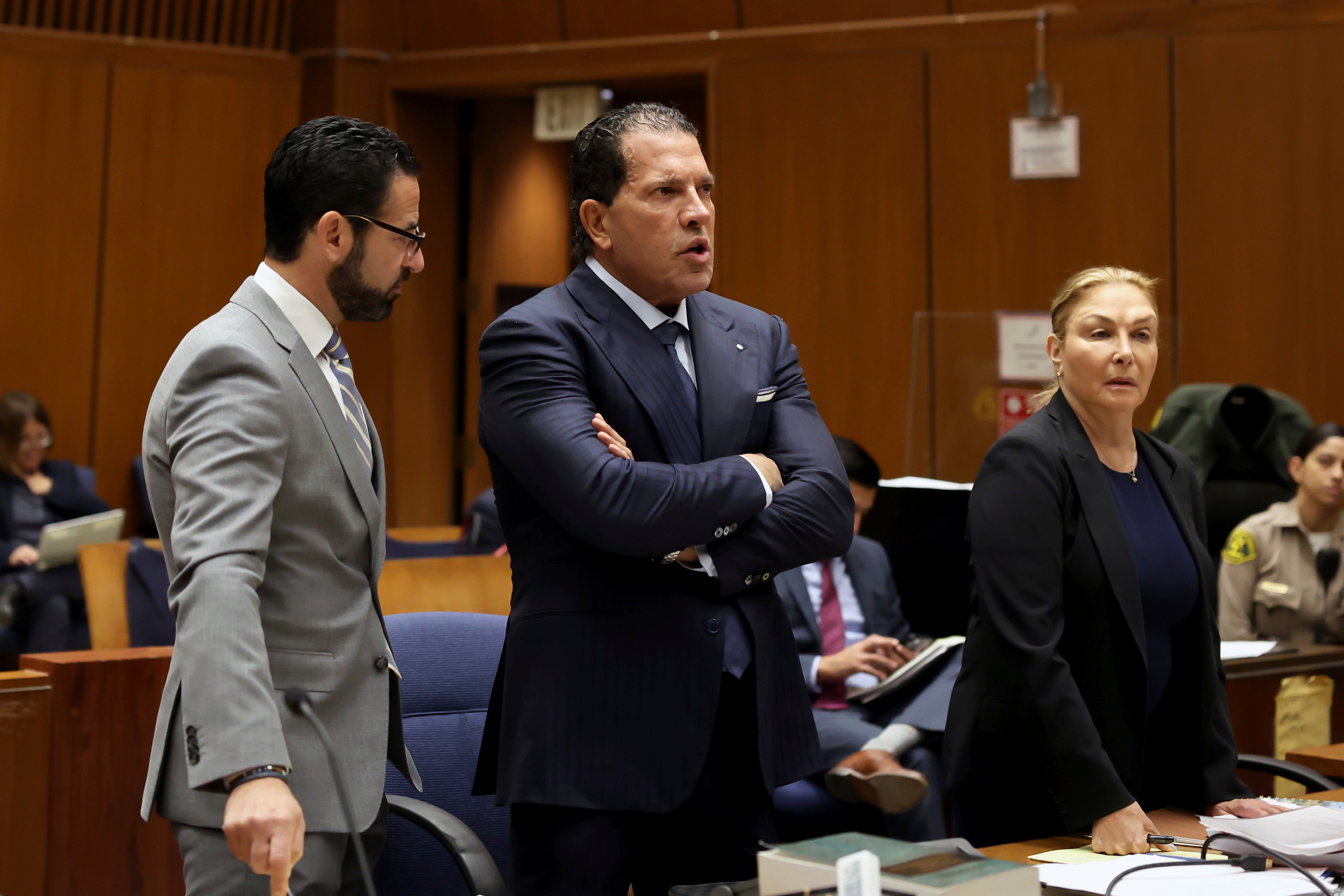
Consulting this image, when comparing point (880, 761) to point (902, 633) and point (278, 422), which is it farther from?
point (278, 422)

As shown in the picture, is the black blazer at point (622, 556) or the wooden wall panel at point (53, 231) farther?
the wooden wall panel at point (53, 231)

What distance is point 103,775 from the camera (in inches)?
116

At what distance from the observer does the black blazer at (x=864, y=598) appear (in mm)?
3869

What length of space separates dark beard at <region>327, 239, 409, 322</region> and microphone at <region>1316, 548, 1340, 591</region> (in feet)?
11.8

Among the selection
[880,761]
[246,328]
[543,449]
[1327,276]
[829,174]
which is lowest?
[880,761]

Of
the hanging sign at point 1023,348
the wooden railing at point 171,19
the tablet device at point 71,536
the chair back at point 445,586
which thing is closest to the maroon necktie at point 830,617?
the chair back at point 445,586

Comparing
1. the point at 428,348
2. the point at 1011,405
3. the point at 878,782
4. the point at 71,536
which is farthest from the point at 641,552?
the point at 428,348

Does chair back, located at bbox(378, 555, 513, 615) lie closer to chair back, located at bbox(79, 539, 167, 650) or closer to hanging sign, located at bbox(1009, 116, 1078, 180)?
chair back, located at bbox(79, 539, 167, 650)

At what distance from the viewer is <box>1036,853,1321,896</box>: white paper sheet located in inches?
61.3

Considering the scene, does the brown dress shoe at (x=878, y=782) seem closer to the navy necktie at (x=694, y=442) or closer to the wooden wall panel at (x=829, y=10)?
the navy necktie at (x=694, y=442)

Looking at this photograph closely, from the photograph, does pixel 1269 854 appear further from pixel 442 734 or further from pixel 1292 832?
pixel 442 734

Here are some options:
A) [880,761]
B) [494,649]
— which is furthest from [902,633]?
[494,649]

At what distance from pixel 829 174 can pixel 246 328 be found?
4821 millimetres

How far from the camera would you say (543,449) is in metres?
1.77
